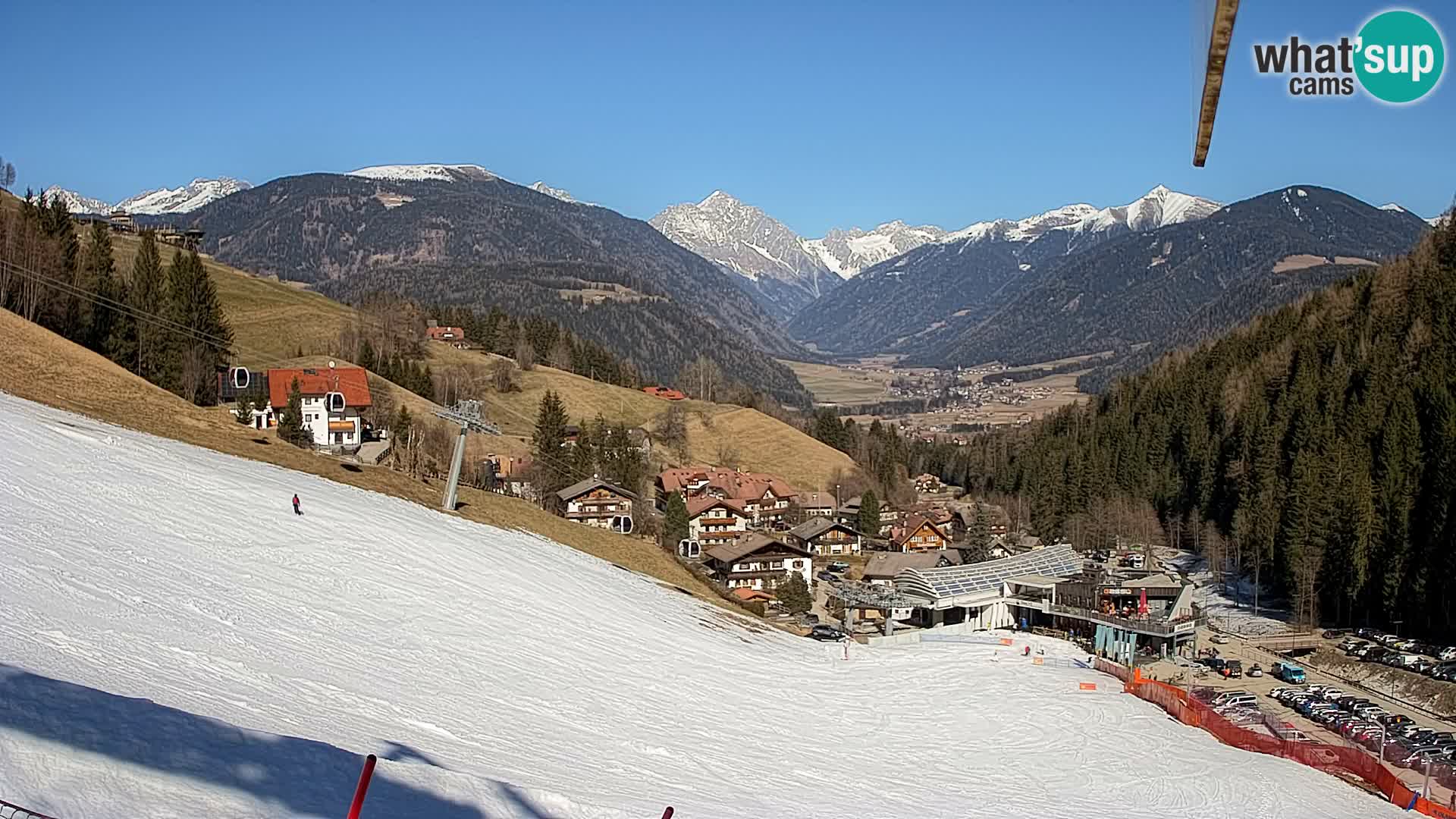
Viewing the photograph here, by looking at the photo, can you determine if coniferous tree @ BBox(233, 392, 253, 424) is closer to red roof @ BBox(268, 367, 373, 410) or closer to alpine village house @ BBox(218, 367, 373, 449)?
alpine village house @ BBox(218, 367, 373, 449)

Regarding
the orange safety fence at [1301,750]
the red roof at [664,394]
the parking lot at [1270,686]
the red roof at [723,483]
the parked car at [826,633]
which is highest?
the red roof at [664,394]

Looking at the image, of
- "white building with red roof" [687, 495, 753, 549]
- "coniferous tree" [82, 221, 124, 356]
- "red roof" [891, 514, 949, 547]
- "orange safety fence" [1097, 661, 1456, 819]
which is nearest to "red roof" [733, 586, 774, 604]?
"white building with red roof" [687, 495, 753, 549]

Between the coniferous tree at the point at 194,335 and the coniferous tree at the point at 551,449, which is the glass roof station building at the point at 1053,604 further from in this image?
the coniferous tree at the point at 194,335

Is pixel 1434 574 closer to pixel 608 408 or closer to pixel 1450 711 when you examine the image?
pixel 1450 711

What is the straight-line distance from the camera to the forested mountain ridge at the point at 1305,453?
5741cm

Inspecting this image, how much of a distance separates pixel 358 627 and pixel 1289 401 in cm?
8221

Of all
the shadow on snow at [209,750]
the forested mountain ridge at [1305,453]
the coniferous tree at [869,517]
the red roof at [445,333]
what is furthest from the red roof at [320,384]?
the shadow on snow at [209,750]

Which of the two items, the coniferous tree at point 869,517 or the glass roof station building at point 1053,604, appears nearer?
the glass roof station building at point 1053,604

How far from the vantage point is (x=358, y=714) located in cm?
1477

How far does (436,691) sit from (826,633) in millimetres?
29345

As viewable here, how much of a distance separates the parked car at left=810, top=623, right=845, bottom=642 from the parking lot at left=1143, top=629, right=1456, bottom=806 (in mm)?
11486

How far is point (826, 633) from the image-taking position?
149 ft

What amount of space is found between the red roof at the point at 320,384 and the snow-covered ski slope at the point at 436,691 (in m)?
36.4

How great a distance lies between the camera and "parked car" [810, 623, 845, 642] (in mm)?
43241
